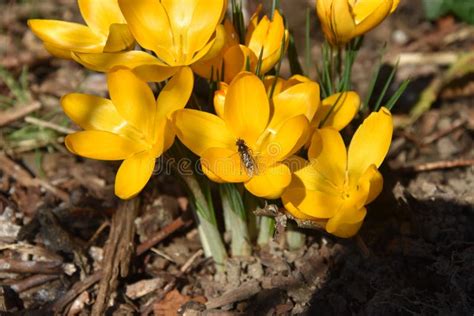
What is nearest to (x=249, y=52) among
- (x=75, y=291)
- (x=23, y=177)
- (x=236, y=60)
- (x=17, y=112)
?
(x=236, y=60)

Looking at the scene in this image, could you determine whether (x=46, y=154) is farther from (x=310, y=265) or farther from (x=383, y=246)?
(x=383, y=246)

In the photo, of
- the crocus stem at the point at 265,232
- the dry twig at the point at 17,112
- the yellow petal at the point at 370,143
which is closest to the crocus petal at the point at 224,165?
the yellow petal at the point at 370,143

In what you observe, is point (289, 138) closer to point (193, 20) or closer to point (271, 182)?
point (271, 182)

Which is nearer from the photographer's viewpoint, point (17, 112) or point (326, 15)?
point (326, 15)

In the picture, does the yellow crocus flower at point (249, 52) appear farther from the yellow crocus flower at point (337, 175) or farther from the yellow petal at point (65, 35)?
the yellow petal at point (65, 35)

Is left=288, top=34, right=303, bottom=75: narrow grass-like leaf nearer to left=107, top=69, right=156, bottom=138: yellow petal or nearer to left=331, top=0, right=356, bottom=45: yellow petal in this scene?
left=331, top=0, right=356, bottom=45: yellow petal

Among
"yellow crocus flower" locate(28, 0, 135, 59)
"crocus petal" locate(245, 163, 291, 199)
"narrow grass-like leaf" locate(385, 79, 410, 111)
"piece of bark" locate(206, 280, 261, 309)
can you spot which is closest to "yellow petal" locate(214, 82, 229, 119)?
"crocus petal" locate(245, 163, 291, 199)

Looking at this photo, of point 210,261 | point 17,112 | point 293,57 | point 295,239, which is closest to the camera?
point 293,57

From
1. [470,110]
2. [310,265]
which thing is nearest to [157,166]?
[310,265]
